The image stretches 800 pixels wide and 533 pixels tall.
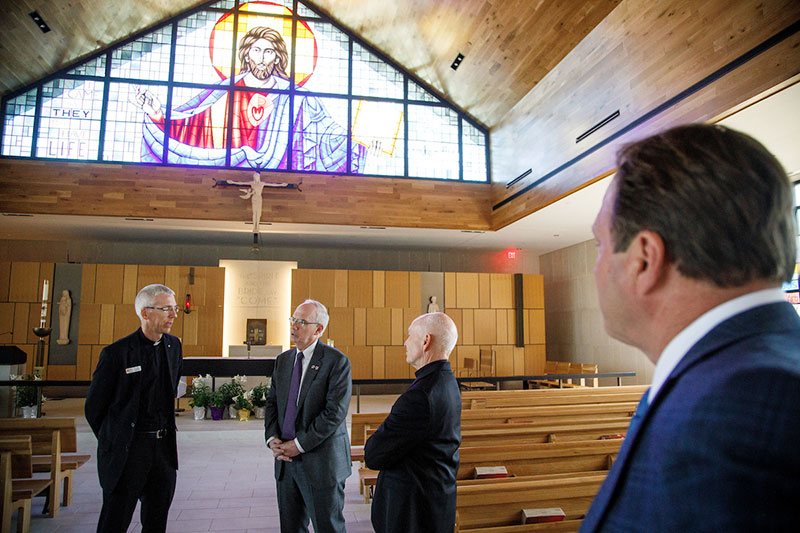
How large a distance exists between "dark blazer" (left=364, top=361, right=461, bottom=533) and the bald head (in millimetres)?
151

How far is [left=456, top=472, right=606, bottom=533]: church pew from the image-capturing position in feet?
7.19

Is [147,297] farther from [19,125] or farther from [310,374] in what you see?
[19,125]

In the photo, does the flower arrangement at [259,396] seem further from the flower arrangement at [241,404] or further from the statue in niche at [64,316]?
the statue in niche at [64,316]

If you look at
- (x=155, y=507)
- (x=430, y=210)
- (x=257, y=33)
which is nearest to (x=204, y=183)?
(x=257, y=33)

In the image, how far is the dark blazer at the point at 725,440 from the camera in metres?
0.47

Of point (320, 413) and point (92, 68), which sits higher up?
point (92, 68)

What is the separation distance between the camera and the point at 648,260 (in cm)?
63

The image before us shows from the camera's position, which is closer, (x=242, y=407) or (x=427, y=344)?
(x=427, y=344)

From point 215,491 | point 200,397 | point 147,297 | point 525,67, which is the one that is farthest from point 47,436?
point 525,67

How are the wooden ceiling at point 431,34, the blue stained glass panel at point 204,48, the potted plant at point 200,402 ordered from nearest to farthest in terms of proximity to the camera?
the potted plant at point 200,402
the wooden ceiling at point 431,34
the blue stained glass panel at point 204,48

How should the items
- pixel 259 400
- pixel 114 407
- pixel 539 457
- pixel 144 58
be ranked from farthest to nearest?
pixel 144 58, pixel 259 400, pixel 539 457, pixel 114 407

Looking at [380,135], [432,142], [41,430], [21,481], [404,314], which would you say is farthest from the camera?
[404,314]

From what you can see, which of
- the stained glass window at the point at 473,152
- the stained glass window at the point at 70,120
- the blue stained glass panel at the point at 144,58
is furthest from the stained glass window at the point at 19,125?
the stained glass window at the point at 473,152

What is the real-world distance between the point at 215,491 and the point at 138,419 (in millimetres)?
2009
